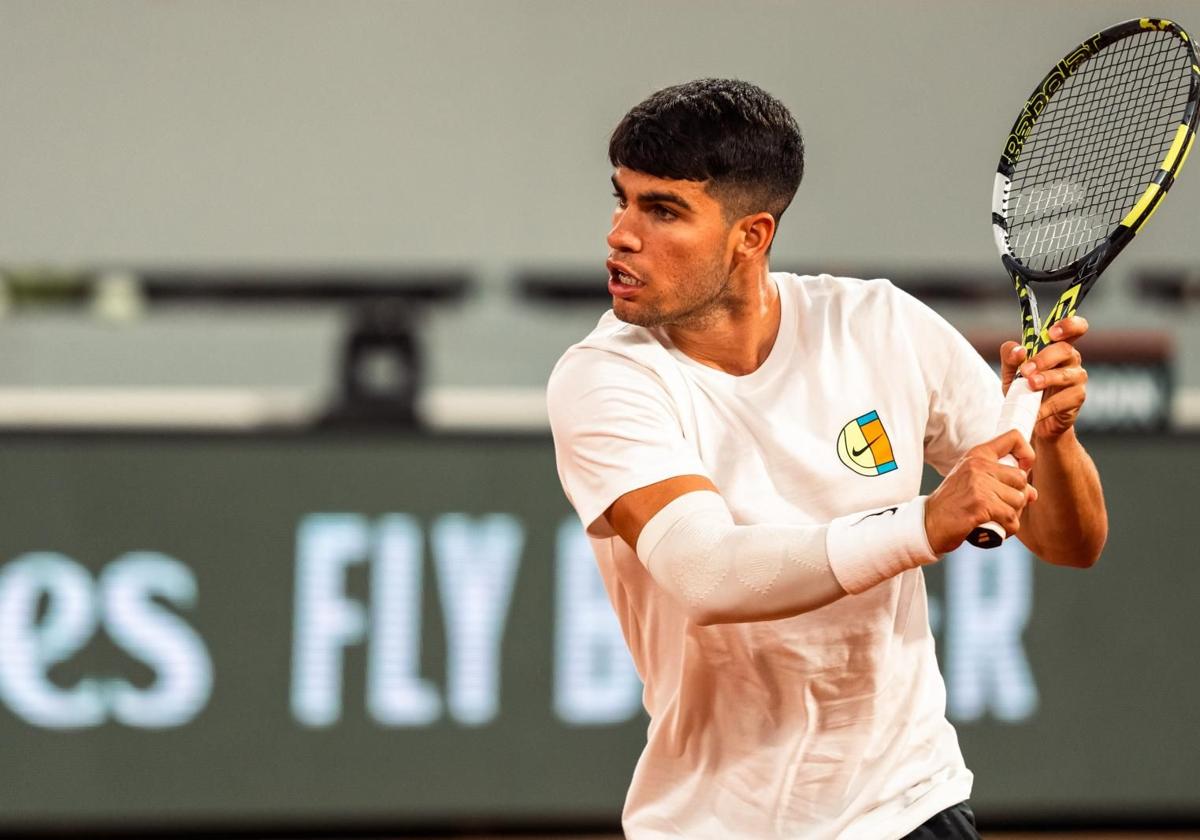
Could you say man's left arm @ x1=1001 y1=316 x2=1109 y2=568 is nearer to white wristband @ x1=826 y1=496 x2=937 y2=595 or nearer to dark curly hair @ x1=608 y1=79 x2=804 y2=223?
white wristband @ x1=826 y1=496 x2=937 y2=595

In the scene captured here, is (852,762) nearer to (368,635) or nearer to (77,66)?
(368,635)

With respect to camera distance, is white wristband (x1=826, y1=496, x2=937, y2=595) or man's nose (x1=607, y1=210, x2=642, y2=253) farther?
man's nose (x1=607, y1=210, x2=642, y2=253)

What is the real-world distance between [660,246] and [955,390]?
1.61 feet

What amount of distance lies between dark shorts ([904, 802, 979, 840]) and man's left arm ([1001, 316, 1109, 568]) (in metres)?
0.39

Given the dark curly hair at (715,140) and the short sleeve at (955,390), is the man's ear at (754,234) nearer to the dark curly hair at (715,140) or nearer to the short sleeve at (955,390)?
the dark curly hair at (715,140)

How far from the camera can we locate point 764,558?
220 cm

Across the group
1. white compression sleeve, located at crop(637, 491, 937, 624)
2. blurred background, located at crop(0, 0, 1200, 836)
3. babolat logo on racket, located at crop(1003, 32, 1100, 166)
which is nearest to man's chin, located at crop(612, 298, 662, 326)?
white compression sleeve, located at crop(637, 491, 937, 624)

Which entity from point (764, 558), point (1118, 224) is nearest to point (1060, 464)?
point (1118, 224)

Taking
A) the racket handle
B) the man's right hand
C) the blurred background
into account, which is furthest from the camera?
the blurred background

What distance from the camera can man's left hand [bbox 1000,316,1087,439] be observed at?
2324 mm

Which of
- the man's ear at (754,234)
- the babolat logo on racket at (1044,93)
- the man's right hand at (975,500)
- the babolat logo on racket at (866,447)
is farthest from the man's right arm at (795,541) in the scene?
the babolat logo on racket at (1044,93)

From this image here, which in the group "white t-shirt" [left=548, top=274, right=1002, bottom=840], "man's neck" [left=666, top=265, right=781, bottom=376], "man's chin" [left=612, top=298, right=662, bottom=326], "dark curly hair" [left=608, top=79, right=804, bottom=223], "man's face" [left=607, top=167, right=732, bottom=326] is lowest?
"white t-shirt" [left=548, top=274, right=1002, bottom=840]

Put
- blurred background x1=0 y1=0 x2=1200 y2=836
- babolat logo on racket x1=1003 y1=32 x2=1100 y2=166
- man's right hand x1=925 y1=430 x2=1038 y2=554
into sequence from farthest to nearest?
blurred background x1=0 y1=0 x2=1200 y2=836
babolat logo on racket x1=1003 y1=32 x2=1100 y2=166
man's right hand x1=925 y1=430 x2=1038 y2=554

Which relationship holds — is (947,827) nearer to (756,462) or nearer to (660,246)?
(756,462)
